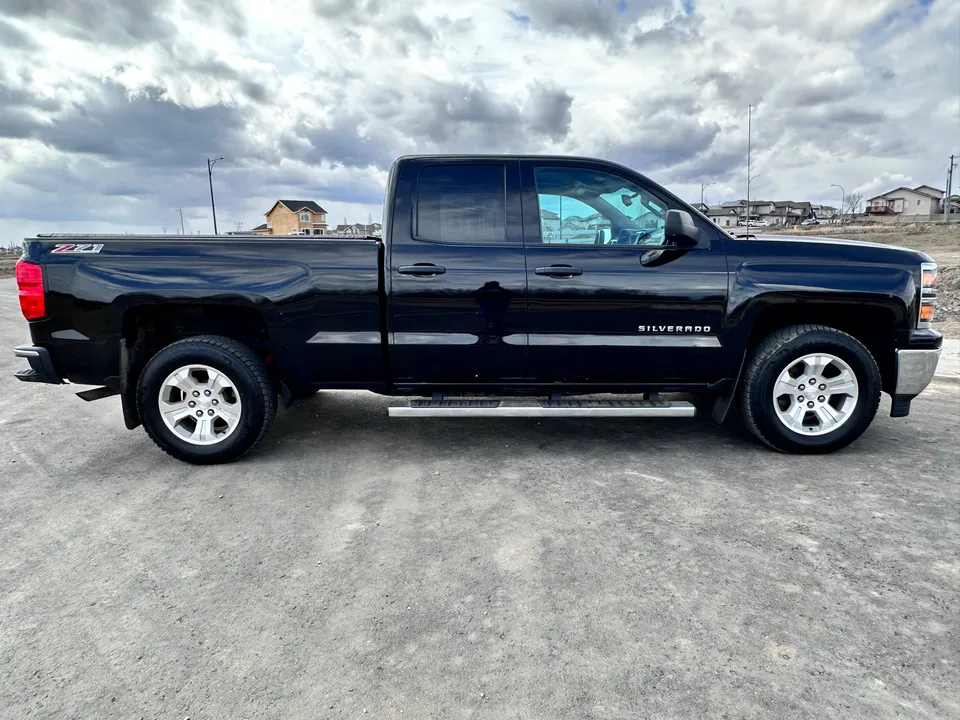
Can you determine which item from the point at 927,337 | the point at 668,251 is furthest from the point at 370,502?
the point at 927,337

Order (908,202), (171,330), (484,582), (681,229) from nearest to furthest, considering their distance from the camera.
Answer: (484,582)
(681,229)
(171,330)
(908,202)

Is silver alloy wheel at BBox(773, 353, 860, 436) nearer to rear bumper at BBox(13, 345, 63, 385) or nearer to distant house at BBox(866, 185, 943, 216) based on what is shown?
rear bumper at BBox(13, 345, 63, 385)

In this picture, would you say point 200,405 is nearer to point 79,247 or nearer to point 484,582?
point 79,247

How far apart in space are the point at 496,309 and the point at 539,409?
696mm

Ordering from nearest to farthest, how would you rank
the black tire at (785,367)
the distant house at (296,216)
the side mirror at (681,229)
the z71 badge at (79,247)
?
the side mirror at (681,229) → the z71 badge at (79,247) → the black tire at (785,367) → the distant house at (296,216)

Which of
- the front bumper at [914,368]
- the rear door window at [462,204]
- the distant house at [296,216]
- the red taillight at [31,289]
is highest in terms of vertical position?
the distant house at [296,216]

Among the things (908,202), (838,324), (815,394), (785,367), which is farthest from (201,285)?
(908,202)

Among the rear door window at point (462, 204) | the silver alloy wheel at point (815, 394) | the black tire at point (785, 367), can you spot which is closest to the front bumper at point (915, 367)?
the black tire at point (785, 367)

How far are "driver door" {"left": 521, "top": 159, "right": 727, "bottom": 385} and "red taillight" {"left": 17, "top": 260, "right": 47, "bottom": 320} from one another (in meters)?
3.05

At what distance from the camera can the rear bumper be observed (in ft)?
13.1

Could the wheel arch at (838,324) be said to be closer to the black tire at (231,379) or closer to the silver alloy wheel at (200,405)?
the black tire at (231,379)

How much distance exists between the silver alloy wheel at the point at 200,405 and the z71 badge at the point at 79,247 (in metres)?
0.92

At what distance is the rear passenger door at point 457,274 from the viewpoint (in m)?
3.99

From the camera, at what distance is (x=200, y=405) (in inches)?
160
